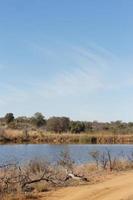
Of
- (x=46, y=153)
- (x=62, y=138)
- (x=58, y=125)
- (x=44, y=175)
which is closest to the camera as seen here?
(x=44, y=175)

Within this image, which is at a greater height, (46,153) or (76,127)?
(76,127)

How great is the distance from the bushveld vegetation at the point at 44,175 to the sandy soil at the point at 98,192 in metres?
0.70

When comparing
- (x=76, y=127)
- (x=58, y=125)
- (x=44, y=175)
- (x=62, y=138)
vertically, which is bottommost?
(x=44, y=175)

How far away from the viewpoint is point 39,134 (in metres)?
74.2

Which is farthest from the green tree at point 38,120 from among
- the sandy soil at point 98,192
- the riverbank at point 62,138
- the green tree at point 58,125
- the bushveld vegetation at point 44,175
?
the sandy soil at point 98,192

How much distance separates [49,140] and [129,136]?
1157 centimetres

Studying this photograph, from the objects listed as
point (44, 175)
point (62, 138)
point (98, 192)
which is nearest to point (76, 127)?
point (62, 138)

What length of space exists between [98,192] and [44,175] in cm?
360

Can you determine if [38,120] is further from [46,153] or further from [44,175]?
[44,175]

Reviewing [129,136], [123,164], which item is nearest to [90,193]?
[123,164]

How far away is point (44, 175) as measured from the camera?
66.2 feet

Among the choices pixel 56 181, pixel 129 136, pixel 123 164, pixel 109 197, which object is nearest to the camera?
pixel 109 197

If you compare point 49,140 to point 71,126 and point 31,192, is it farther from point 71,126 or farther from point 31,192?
point 31,192

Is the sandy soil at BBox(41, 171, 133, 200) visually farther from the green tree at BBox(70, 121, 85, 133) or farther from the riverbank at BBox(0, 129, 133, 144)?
the green tree at BBox(70, 121, 85, 133)
